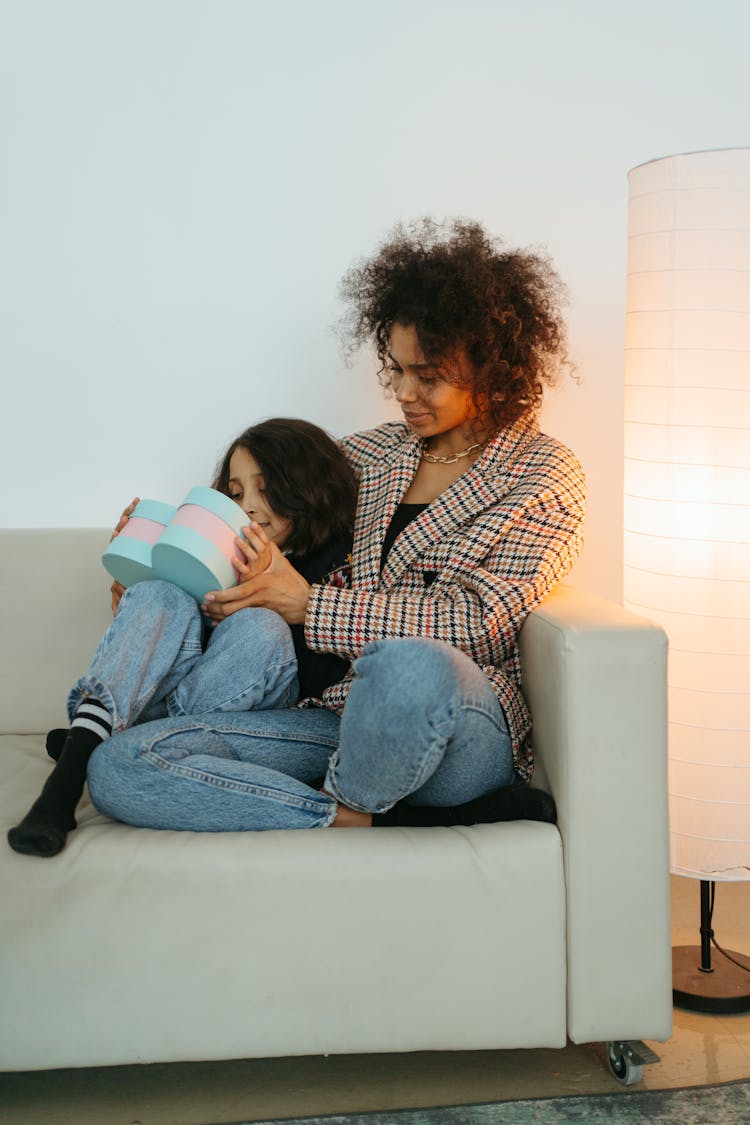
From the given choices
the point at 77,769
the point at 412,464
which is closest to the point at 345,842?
the point at 77,769

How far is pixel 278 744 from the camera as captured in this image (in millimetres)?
1648

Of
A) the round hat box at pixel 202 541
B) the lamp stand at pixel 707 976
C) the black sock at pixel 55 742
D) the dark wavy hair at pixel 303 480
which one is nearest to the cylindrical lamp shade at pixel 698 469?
the lamp stand at pixel 707 976

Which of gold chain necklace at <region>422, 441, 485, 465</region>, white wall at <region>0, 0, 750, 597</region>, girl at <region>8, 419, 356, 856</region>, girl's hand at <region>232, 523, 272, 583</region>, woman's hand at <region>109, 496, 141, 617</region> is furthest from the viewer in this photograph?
white wall at <region>0, 0, 750, 597</region>

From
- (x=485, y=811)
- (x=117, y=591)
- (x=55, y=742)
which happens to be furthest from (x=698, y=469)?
(x=55, y=742)

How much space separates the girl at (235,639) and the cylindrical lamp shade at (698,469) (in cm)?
50

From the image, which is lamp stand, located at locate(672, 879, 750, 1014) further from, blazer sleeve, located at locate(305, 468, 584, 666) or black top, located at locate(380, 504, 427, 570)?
black top, located at locate(380, 504, 427, 570)

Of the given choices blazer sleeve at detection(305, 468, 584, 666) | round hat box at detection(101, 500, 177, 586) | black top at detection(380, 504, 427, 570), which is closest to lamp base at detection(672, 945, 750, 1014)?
blazer sleeve at detection(305, 468, 584, 666)

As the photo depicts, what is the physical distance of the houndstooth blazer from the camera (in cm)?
170

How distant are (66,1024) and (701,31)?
2.07 meters

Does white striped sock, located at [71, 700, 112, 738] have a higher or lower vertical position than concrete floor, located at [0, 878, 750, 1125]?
higher

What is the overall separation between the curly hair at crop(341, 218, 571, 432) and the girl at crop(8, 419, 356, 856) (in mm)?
253

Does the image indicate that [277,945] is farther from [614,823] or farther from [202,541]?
[202,541]

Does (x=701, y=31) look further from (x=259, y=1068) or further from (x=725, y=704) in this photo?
(x=259, y=1068)

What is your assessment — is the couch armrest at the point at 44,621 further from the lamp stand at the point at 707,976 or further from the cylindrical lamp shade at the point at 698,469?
the lamp stand at the point at 707,976
